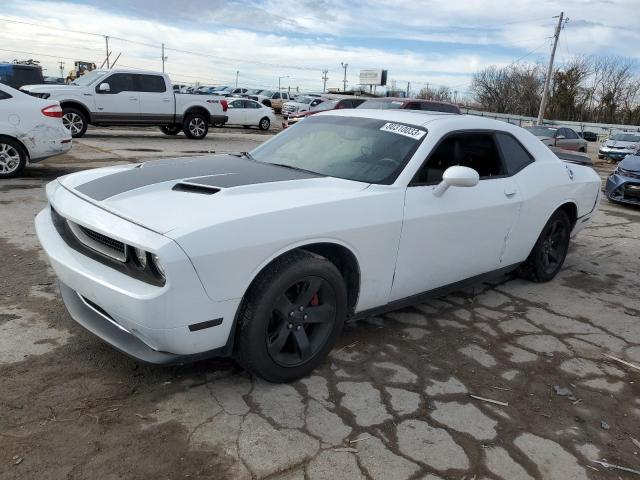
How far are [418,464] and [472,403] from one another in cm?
70

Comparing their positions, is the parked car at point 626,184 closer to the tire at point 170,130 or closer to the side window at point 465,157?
the side window at point 465,157

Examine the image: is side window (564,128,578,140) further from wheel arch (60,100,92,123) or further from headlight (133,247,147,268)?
headlight (133,247,147,268)

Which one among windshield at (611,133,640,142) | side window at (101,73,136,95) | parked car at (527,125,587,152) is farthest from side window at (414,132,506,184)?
windshield at (611,133,640,142)

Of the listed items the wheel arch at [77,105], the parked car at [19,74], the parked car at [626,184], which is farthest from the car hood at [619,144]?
the parked car at [19,74]

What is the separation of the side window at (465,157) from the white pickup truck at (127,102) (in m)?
13.1

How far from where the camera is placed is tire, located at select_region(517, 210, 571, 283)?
493 centimetres

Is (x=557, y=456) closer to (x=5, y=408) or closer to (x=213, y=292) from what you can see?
(x=213, y=292)

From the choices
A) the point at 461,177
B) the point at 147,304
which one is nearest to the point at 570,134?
the point at 461,177

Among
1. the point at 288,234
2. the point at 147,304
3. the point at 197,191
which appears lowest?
the point at 147,304

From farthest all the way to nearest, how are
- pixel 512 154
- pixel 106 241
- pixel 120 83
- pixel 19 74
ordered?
pixel 19 74 → pixel 120 83 → pixel 512 154 → pixel 106 241

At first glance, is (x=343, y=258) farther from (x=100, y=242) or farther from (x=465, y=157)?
(x=465, y=157)

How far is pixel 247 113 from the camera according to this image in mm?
24766

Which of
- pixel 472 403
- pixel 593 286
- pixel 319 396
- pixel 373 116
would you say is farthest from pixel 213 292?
pixel 593 286

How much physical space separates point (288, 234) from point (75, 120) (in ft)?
46.9
